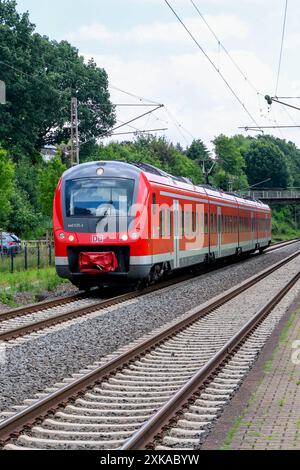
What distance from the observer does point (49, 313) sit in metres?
16.7

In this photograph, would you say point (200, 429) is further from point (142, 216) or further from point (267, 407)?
point (142, 216)

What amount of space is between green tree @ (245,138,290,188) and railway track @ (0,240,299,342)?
98402 millimetres

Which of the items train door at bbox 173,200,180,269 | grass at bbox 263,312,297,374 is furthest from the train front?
grass at bbox 263,312,297,374

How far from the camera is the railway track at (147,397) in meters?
7.36

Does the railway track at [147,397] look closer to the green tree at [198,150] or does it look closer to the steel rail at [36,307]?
the steel rail at [36,307]

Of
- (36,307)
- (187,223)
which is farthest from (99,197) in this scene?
(187,223)

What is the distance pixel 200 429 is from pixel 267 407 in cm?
92

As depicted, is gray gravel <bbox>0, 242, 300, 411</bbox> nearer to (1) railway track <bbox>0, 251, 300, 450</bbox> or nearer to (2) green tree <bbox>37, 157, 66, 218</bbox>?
(1) railway track <bbox>0, 251, 300, 450</bbox>

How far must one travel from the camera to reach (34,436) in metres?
7.48

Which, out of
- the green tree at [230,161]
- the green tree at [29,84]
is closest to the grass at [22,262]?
the green tree at [29,84]

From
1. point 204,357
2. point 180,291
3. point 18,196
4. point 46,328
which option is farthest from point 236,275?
point 18,196

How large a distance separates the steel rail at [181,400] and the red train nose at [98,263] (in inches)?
233

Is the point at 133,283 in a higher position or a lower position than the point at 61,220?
lower

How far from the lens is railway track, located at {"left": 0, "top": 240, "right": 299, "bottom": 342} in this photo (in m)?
14.0
